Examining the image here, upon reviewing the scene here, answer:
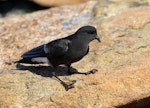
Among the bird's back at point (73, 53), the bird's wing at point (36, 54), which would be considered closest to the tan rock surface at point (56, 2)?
the bird's wing at point (36, 54)

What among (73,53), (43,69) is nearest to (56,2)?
(43,69)

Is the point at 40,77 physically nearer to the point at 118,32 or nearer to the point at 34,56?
the point at 34,56

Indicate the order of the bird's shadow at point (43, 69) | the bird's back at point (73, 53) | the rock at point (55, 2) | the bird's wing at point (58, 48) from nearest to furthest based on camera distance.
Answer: the bird's back at point (73, 53), the bird's wing at point (58, 48), the bird's shadow at point (43, 69), the rock at point (55, 2)

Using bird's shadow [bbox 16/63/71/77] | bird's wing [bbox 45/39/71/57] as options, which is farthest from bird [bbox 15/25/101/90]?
bird's shadow [bbox 16/63/71/77]

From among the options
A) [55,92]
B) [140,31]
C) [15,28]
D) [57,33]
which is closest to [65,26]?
[57,33]

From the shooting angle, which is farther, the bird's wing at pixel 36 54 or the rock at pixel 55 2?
the rock at pixel 55 2

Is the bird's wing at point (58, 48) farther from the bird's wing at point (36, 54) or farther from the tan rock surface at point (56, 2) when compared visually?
the tan rock surface at point (56, 2)

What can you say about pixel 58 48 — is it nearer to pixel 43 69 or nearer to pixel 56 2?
pixel 43 69

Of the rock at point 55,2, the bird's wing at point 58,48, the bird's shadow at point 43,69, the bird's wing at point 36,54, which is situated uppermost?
the bird's wing at point 58,48
